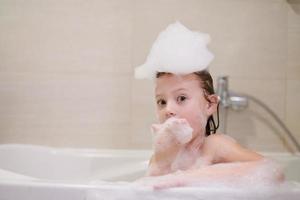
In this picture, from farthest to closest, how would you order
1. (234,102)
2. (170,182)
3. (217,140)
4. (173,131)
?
(234,102) → (217,140) → (173,131) → (170,182)

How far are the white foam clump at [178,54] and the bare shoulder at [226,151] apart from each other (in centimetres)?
20

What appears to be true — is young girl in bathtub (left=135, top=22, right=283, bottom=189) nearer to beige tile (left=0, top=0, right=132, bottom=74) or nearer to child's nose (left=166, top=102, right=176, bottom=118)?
child's nose (left=166, top=102, right=176, bottom=118)

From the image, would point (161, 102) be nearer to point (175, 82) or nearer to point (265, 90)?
point (175, 82)

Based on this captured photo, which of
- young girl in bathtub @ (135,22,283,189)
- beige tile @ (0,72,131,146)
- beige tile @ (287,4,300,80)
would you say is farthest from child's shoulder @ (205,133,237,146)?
Answer: beige tile @ (287,4,300,80)

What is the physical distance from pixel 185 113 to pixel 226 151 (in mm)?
144

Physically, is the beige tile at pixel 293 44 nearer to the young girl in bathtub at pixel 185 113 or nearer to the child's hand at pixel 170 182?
the young girl in bathtub at pixel 185 113

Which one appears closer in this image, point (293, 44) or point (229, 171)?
point (229, 171)

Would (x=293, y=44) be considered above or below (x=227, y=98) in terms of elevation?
above

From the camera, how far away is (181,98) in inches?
35.0

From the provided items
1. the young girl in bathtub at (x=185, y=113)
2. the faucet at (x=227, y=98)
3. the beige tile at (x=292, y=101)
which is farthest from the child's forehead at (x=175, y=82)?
the beige tile at (x=292, y=101)

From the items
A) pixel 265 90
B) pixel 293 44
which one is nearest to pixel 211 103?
pixel 265 90

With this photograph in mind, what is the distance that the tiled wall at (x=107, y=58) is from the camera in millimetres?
1354

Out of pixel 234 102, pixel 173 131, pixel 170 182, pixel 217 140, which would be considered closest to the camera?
pixel 170 182

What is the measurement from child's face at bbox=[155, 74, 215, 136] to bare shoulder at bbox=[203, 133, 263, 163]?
0.18 ft
